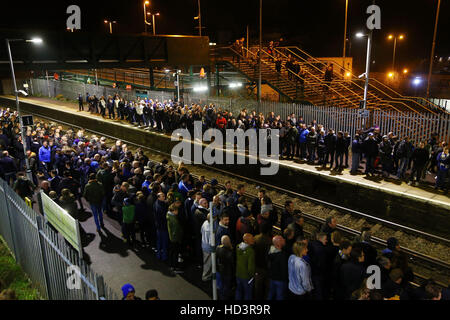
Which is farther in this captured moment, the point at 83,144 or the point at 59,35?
the point at 59,35

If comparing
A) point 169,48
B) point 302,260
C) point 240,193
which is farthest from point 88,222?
point 169,48

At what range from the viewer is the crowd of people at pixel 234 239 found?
231 inches

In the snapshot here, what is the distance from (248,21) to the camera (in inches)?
1716

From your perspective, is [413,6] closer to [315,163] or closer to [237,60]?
[237,60]

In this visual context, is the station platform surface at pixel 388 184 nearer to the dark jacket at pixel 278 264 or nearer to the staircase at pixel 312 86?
the dark jacket at pixel 278 264

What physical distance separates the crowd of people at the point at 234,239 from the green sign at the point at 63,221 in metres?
1.36

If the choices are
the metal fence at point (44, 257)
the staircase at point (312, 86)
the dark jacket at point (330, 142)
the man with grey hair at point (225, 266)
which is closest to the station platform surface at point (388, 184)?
the dark jacket at point (330, 142)

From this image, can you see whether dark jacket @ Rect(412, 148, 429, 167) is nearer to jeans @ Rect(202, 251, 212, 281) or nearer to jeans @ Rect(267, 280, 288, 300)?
jeans @ Rect(267, 280, 288, 300)

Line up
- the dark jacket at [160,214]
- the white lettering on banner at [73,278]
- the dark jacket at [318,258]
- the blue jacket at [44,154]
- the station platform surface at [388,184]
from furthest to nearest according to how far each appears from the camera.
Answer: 1. the blue jacket at [44,154]
2. the station platform surface at [388,184]
3. the dark jacket at [160,214]
4. the dark jacket at [318,258]
5. the white lettering on banner at [73,278]

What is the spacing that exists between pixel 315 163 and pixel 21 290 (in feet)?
39.2

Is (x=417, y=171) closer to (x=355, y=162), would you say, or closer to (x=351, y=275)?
(x=355, y=162)

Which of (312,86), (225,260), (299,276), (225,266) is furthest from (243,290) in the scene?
(312,86)

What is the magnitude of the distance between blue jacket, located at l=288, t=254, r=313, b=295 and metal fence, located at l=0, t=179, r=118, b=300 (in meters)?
2.88

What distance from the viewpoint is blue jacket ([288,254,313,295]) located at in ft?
19.2
